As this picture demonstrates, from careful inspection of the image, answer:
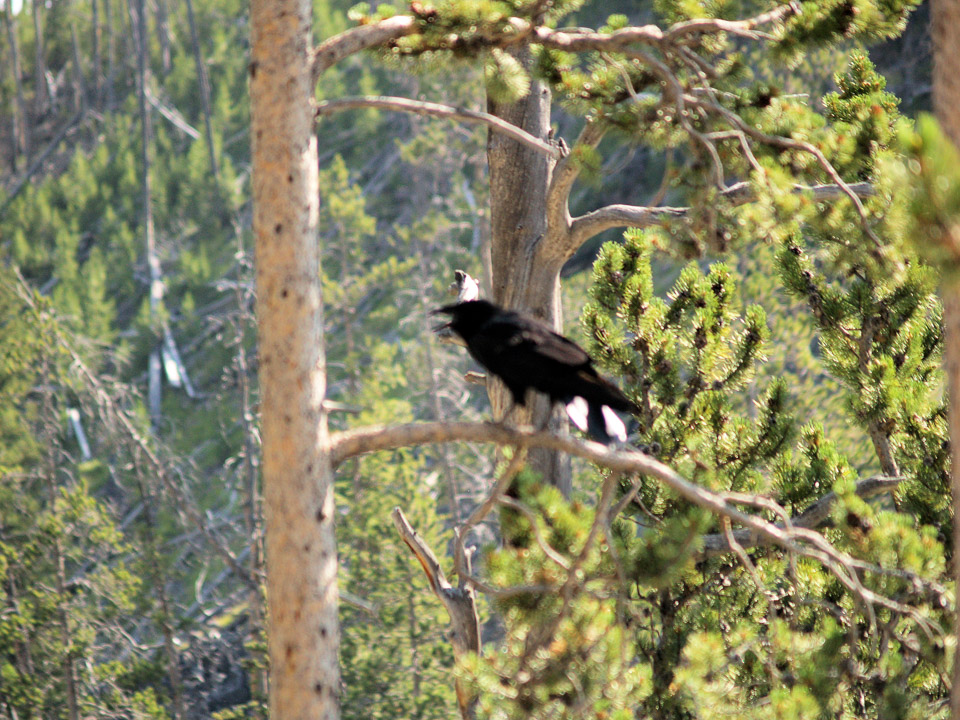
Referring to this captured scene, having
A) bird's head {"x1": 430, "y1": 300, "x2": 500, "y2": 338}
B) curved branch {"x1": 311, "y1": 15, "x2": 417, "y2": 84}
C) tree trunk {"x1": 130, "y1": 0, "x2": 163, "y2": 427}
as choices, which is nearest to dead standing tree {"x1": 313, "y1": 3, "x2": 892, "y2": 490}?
curved branch {"x1": 311, "y1": 15, "x2": 417, "y2": 84}

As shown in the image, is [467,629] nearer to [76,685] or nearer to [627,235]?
[627,235]

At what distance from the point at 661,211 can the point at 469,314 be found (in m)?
1.06

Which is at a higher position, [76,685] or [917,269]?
[917,269]

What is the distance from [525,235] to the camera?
521cm

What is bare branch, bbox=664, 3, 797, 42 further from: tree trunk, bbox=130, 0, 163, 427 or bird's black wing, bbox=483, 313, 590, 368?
tree trunk, bbox=130, 0, 163, 427

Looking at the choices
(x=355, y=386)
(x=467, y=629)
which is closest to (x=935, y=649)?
(x=467, y=629)

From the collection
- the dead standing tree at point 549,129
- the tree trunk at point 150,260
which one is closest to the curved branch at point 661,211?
the dead standing tree at point 549,129

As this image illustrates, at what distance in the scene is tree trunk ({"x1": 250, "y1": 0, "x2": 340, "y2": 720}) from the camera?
3389mm

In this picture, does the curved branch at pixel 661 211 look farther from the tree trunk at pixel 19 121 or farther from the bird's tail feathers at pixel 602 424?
the tree trunk at pixel 19 121

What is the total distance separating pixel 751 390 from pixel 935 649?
15.0 meters

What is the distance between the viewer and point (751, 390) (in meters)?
18.2

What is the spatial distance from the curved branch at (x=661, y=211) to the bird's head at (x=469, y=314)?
795 millimetres

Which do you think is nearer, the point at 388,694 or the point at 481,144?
the point at 388,694

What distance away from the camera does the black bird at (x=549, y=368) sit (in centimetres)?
354
